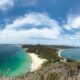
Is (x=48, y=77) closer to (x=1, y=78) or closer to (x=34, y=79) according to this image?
(x=34, y=79)

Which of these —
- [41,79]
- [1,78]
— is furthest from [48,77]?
[1,78]

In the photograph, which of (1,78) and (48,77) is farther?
(48,77)

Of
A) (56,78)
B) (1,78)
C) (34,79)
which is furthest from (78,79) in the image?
(1,78)

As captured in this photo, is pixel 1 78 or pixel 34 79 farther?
pixel 34 79

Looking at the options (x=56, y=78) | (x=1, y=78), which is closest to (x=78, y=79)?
(x=56, y=78)

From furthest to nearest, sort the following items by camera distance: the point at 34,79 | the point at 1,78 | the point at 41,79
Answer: the point at 41,79, the point at 34,79, the point at 1,78

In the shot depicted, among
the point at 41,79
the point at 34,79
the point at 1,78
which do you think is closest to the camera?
the point at 1,78

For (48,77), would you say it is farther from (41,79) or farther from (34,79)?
(34,79)

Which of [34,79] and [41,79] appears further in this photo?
[41,79]
